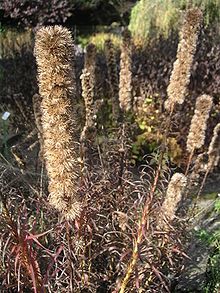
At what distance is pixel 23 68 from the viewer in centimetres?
661

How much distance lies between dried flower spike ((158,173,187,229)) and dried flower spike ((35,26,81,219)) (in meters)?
0.66

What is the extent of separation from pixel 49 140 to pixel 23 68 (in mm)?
5734

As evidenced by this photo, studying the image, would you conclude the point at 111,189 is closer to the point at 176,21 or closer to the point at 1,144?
the point at 1,144

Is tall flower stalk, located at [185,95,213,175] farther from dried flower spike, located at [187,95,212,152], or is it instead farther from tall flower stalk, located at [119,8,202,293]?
tall flower stalk, located at [119,8,202,293]

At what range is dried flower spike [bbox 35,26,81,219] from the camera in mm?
1120

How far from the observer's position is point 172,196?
188 centimetres

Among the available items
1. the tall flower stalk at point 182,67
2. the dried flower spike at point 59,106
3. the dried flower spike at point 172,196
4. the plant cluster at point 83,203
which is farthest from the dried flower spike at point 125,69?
the dried flower spike at point 59,106

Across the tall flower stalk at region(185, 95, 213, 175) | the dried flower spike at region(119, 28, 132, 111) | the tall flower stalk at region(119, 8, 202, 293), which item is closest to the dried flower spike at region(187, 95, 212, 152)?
the tall flower stalk at region(185, 95, 213, 175)

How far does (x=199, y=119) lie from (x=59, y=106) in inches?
54.6

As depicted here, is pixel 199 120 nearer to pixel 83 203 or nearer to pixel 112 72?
pixel 112 72

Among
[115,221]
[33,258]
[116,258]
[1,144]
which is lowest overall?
[1,144]

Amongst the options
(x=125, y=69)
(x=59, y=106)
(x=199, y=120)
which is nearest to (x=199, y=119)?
(x=199, y=120)

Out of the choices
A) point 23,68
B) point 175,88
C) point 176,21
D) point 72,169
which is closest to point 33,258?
point 72,169

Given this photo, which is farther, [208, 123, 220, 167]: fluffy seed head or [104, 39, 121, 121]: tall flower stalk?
[208, 123, 220, 167]: fluffy seed head
